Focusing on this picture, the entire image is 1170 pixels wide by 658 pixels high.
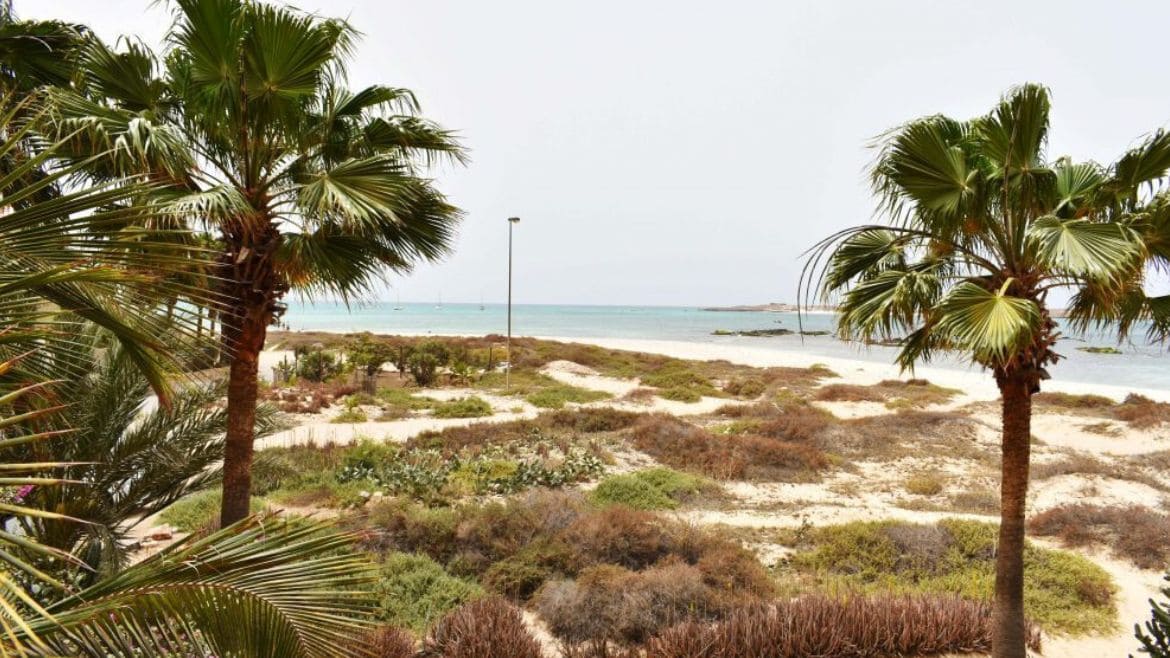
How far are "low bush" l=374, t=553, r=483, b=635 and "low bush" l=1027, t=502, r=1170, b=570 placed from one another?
Result: 938cm

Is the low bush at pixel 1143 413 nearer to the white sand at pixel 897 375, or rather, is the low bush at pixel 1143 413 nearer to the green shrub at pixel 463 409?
the white sand at pixel 897 375

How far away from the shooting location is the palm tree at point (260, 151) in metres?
4.61

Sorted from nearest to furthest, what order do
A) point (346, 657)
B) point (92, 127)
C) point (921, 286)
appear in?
point (346, 657) < point (92, 127) < point (921, 286)

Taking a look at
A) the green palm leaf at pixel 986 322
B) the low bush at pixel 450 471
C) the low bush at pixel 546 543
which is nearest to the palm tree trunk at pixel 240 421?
the low bush at pixel 546 543

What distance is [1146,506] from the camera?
1080 centimetres

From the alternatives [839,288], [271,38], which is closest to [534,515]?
[839,288]

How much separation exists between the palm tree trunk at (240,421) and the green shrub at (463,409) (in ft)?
46.5

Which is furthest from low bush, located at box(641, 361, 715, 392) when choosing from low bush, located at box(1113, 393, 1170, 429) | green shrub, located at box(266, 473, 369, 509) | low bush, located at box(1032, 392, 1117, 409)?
green shrub, located at box(266, 473, 369, 509)

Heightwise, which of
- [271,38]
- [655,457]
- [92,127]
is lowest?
[655,457]

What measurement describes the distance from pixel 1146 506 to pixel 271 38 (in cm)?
1534

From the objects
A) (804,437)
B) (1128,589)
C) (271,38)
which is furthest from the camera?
(804,437)

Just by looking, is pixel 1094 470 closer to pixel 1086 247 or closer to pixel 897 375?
pixel 1086 247

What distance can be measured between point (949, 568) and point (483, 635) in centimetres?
655

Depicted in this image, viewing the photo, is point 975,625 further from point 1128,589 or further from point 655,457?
point 655,457
